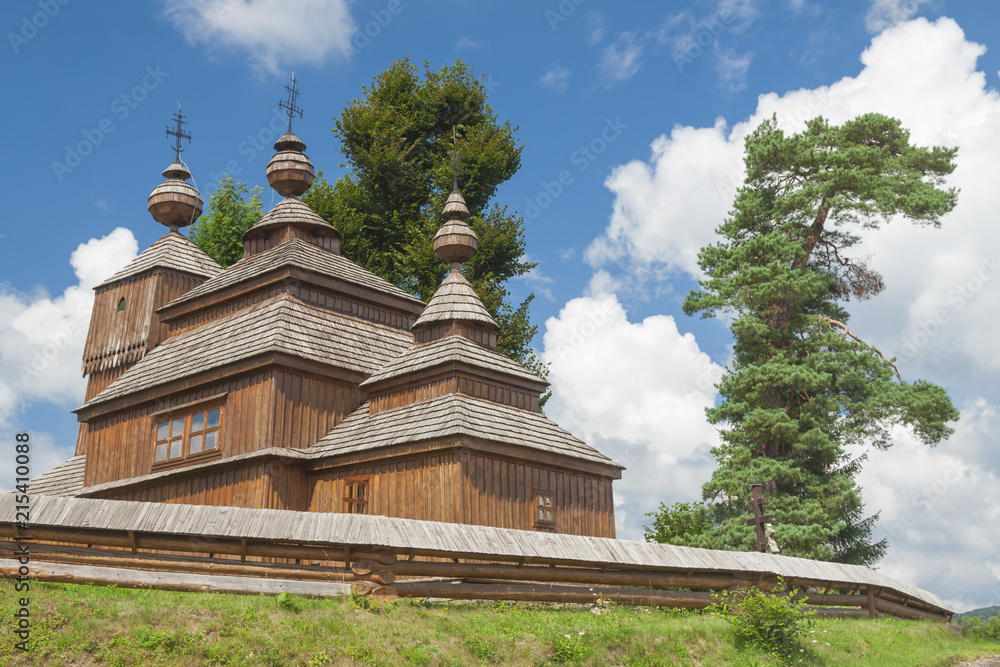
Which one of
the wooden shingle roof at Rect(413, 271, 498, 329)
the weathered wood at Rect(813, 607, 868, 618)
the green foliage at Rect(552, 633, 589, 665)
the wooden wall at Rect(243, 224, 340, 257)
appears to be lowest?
the green foliage at Rect(552, 633, 589, 665)

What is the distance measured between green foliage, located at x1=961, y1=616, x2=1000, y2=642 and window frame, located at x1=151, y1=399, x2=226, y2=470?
623 inches

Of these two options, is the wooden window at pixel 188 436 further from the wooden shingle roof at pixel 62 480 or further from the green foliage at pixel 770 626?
the green foliage at pixel 770 626

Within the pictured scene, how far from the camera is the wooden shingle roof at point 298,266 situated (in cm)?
2195

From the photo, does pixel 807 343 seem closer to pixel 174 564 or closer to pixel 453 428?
pixel 453 428

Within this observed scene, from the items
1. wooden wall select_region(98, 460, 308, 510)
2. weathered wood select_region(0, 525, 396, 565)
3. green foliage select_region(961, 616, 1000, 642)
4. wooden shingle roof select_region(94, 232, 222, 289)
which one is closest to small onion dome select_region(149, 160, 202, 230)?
wooden shingle roof select_region(94, 232, 222, 289)

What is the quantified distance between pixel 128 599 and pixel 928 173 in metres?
25.8

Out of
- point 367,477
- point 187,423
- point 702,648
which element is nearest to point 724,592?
point 702,648

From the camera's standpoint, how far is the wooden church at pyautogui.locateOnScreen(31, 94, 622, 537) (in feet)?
57.0

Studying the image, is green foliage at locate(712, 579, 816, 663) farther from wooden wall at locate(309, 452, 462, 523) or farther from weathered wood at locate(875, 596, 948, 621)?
weathered wood at locate(875, 596, 948, 621)

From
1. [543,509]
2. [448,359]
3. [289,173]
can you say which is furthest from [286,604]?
[289,173]

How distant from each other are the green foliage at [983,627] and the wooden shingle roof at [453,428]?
757cm

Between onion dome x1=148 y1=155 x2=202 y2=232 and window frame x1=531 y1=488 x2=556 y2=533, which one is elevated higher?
onion dome x1=148 y1=155 x2=202 y2=232

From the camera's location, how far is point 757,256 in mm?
27312

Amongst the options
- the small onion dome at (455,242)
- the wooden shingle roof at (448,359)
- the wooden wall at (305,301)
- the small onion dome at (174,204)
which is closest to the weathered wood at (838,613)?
the wooden shingle roof at (448,359)
